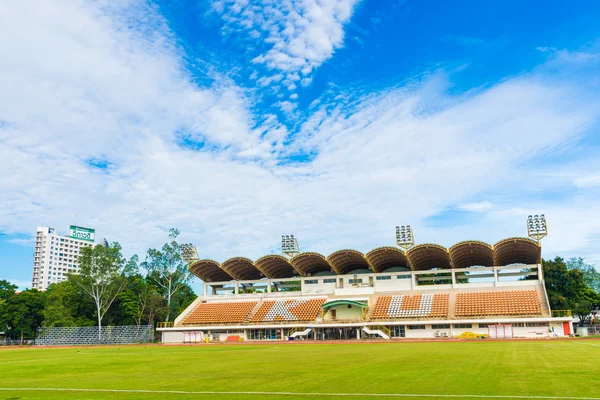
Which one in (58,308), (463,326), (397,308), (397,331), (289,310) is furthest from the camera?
(289,310)

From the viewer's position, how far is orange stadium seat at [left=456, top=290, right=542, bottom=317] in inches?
2423

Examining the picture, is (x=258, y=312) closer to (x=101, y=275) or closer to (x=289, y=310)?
(x=289, y=310)

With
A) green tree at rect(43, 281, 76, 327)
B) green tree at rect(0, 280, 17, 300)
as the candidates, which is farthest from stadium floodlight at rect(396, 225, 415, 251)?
green tree at rect(0, 280, 17, 300)

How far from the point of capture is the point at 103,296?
78750 millimetres

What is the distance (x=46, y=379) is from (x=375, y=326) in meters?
51.7

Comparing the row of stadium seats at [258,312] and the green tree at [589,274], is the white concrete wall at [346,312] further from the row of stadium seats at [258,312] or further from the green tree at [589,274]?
the green tree at [589,274]

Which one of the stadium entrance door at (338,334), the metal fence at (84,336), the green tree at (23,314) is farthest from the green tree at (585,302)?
the green tree at (23,314)

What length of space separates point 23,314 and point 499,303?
71108 millimetres

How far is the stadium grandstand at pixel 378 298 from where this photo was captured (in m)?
62.9

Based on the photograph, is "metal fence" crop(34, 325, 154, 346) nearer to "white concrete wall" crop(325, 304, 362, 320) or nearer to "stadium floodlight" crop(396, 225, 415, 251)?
"white concrete wall" crop(325, 304, 362, 320)

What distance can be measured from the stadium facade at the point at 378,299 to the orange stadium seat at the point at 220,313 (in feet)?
0.52

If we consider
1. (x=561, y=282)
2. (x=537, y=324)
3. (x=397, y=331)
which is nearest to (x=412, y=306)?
(x=397, y=331)

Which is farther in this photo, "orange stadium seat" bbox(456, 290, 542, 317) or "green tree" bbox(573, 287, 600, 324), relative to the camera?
"green tree" bbox(573, 287, 600, 324)

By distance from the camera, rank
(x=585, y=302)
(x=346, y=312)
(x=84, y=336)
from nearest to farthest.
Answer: (x=84, y=336) → (x=346, y=312) → (x=585, y=302)
